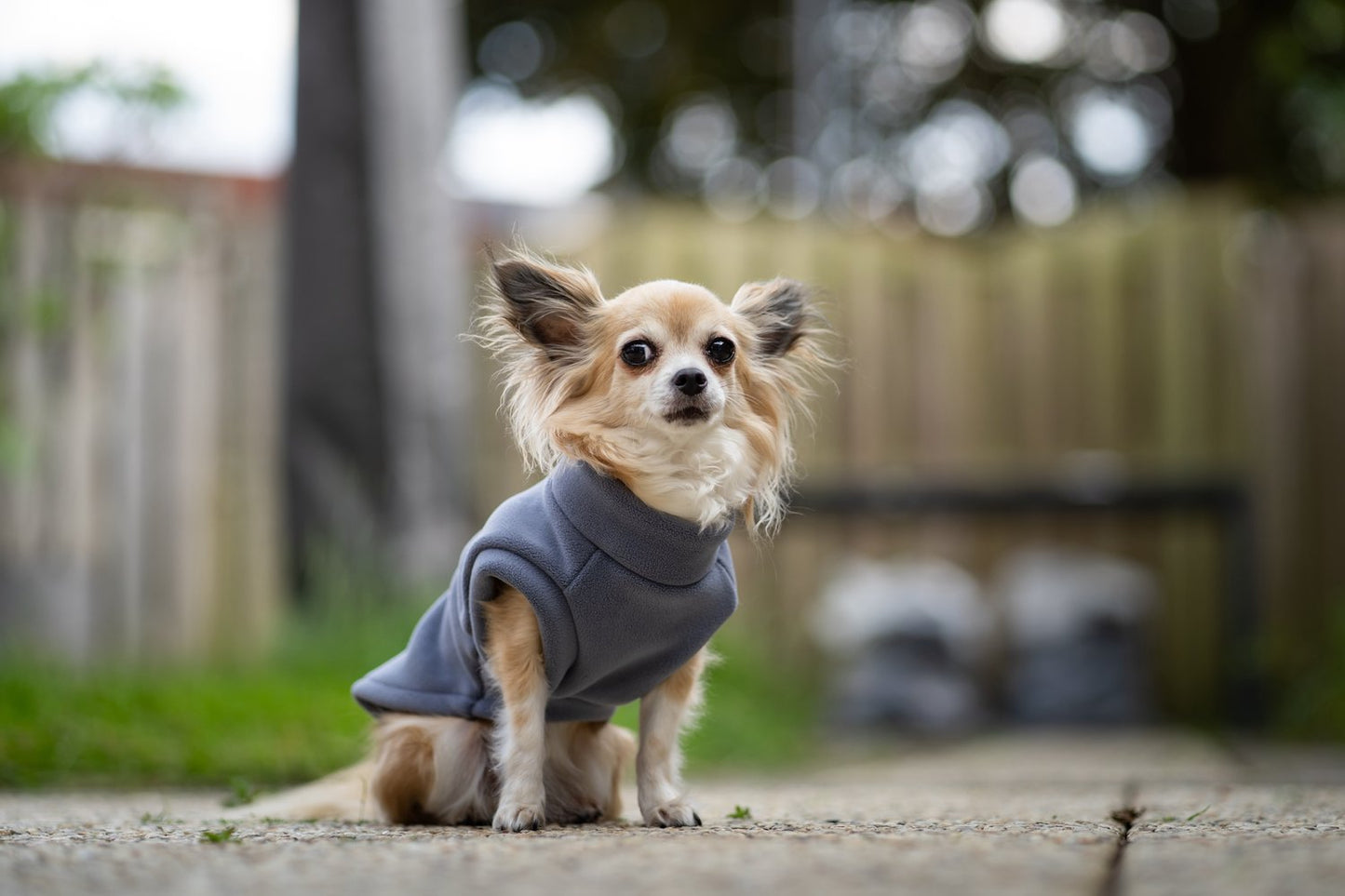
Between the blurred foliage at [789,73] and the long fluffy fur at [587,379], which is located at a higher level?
the blurred foliage at [789,73]

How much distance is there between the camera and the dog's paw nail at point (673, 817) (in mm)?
2777

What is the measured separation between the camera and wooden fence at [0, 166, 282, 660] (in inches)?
216

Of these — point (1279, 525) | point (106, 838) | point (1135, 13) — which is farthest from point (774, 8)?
point (106, 838)

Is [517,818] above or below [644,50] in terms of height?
below

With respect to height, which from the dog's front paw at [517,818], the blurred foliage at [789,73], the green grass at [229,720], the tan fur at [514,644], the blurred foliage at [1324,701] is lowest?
the blurred foliage at [1324,701]

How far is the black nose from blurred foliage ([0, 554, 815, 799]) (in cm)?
154

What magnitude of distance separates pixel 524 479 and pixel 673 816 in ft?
13.7

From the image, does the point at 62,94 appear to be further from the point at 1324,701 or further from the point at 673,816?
the point at 1324,701

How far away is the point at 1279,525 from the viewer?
22.1 ft

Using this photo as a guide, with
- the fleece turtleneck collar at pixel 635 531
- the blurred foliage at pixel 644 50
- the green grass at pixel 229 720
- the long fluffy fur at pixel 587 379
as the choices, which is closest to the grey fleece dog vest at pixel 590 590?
the fleece turtleneck collar at pixel 635 531

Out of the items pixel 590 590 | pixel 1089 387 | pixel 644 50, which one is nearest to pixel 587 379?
pixel 590 590

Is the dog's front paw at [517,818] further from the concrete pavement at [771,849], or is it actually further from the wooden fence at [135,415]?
the wooden fence at [135,415]

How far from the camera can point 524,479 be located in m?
6.86

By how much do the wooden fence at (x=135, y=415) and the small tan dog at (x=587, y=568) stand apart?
2.64m
